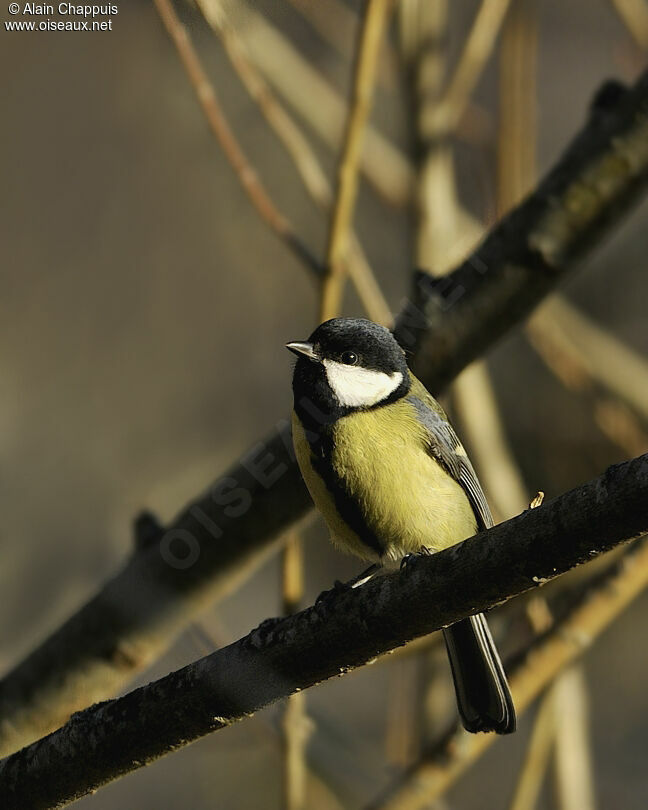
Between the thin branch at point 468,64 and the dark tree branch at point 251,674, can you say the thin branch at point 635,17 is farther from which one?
the dark tree branch at point 251,674

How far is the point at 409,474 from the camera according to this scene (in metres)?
2.59

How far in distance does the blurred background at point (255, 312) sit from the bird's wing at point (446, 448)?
0.67 m

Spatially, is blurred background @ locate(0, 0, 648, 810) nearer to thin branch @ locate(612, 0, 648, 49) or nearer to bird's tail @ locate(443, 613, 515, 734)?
thin branch @ locate(612, 0, 648, 49)

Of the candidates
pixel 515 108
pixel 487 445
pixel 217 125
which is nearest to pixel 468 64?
pixel 515 108

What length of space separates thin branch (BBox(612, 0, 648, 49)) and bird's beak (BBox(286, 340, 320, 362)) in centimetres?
176

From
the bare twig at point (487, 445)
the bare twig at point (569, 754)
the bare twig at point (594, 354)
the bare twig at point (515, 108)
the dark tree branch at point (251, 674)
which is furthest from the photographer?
the bare twig at point (594, 354)

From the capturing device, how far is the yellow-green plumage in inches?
100

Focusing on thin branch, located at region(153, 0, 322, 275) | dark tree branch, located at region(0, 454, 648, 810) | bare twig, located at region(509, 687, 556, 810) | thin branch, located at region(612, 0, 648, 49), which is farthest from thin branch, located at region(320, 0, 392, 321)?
thin branch, located at region(612, 0, 648, 49)

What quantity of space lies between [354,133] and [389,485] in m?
0.84

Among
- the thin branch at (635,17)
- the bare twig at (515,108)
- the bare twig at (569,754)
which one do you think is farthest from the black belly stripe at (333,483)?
the thin branch at (635,17)

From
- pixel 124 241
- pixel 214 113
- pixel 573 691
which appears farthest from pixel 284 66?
pixel 573 691

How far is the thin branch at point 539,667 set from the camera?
2.64m

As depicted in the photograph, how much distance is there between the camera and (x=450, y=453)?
2.77 m

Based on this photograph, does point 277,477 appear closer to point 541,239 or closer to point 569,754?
point 541,239
